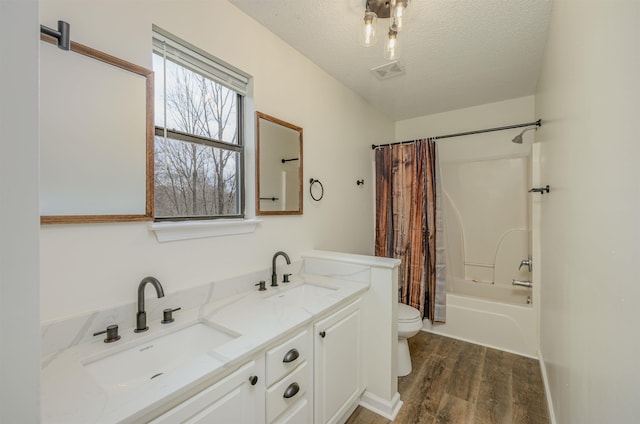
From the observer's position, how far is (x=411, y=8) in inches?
63.7

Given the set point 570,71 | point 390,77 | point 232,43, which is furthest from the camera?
point 390,77

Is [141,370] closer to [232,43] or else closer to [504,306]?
[232,43]

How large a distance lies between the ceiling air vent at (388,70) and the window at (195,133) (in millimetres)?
1205

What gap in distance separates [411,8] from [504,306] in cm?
252

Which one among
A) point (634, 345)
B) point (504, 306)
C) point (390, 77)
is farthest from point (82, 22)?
point (504, 306)

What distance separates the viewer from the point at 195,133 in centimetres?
148

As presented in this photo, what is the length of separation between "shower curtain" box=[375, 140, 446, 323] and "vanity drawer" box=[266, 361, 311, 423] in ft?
5.47

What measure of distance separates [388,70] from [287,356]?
227 centimetres

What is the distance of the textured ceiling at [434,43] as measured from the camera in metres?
1.62

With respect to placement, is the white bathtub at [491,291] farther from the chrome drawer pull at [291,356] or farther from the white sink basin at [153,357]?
the white sink basin at [153,357]

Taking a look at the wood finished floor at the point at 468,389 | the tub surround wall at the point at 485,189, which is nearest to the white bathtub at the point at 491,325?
the wood finished floor at the point at 468,389

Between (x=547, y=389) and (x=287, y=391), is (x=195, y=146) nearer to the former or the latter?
(x=287, y=391)

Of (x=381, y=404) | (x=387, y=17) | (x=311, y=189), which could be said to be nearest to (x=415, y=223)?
(x=311, y=189)

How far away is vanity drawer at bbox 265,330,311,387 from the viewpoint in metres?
1.08
